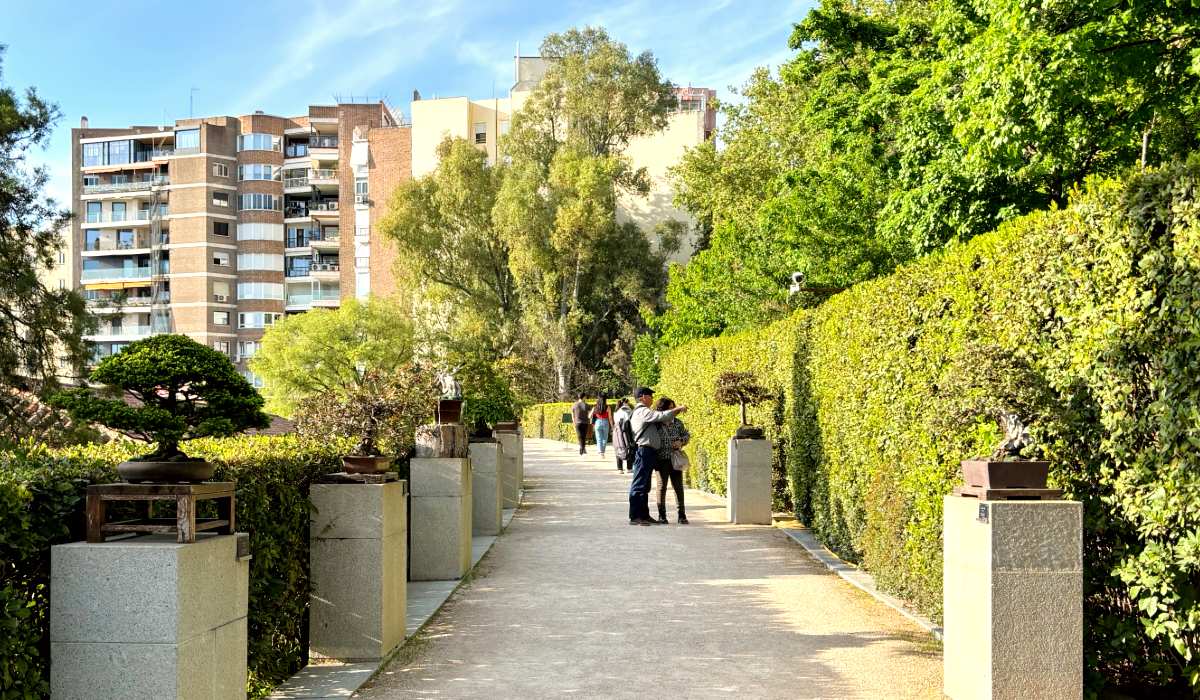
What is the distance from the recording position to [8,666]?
13.2ft

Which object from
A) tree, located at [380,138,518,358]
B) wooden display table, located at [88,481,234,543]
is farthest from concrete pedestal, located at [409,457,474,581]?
tree, located at [380,138,518,358]

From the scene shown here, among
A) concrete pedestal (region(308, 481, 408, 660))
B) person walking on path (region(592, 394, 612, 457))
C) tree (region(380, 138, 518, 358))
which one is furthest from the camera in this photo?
tree (region(380, 138, 518, 358))

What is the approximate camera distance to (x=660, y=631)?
26.9 ft

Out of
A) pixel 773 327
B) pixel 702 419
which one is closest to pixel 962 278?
pixel 773 327

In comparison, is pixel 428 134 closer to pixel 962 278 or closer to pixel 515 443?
pixel 515 443

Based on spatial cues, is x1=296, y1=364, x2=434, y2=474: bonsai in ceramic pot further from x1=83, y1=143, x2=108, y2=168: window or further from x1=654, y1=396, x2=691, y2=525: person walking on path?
x1=83, y1=143, x2=108, y2=168: window

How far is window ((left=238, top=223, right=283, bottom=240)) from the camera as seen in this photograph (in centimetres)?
9288

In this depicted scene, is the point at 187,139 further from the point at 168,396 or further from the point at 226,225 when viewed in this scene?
the point at 168,396

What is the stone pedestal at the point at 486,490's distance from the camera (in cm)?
1403

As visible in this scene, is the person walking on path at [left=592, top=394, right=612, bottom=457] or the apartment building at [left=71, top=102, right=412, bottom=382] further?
the apartment building at [left=71, top=102, right=412, bottom=382]

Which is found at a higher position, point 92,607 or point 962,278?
point 962,278

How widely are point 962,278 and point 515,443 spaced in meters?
12.3

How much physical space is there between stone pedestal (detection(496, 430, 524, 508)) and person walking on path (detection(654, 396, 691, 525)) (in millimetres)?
3344

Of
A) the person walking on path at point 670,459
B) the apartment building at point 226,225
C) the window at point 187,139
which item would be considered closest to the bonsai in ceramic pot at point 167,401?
the person walking on path at point 670,459
